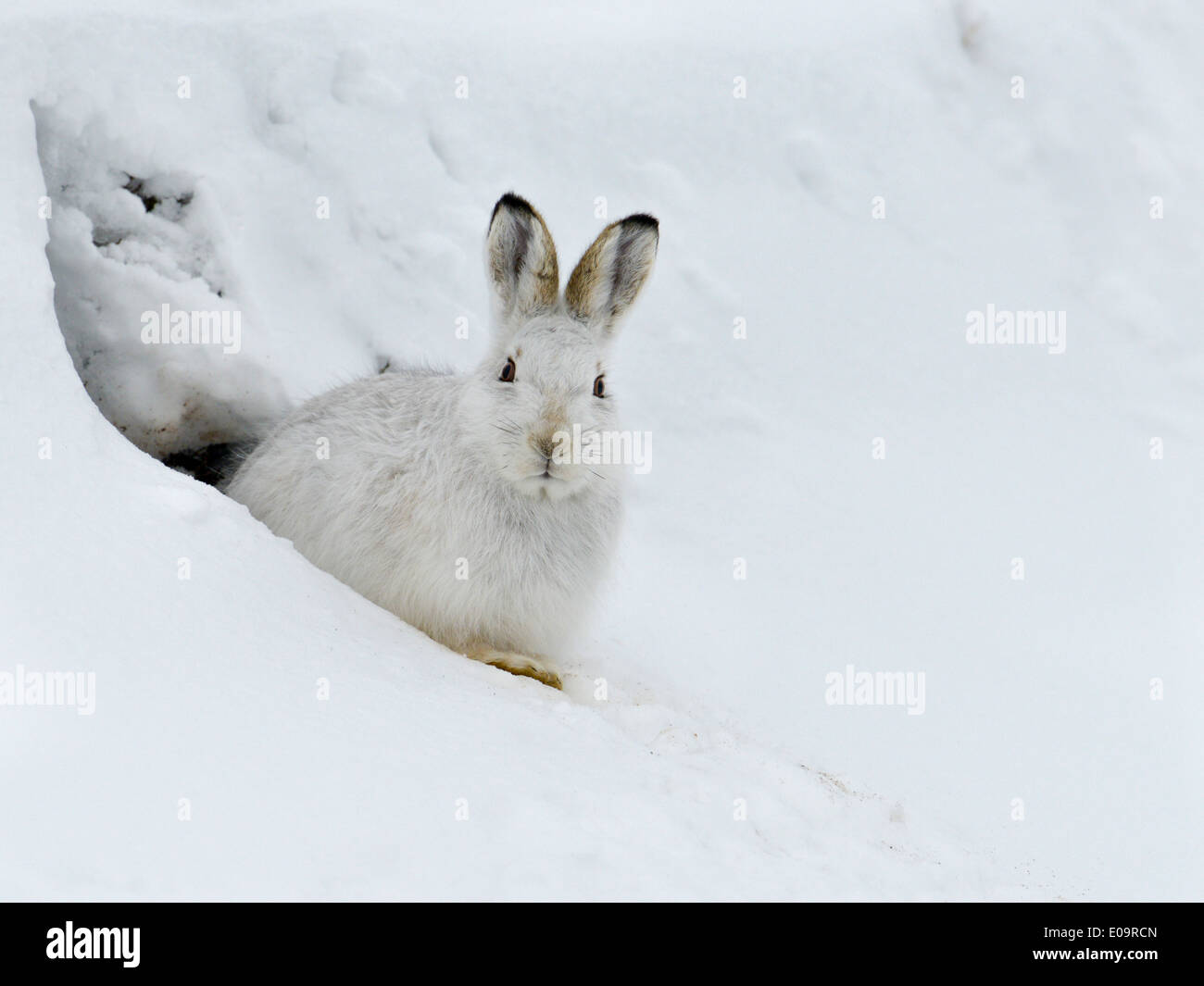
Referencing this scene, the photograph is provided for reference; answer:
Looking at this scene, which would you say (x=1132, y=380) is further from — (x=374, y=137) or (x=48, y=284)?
(x=48, y=284)

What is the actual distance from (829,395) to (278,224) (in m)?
3.21

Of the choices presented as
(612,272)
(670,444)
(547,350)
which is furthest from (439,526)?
(670,444)

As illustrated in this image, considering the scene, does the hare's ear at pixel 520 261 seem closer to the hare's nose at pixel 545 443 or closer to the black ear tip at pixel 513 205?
the black ear tip at pixel 513 205

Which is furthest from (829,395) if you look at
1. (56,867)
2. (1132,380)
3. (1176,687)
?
(56,867)

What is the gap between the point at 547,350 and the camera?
4.96 metres

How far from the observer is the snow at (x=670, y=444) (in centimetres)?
338

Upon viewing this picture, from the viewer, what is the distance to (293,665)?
12.7 ft

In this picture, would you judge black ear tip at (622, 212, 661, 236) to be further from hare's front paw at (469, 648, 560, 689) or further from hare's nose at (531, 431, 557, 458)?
hare's front paw at (469, 648, 560, 689)

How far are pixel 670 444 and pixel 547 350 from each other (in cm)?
237

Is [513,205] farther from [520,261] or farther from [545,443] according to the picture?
[545,443]

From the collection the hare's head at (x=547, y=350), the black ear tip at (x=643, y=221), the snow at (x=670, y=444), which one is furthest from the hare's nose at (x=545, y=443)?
the black ear tip at (x=643, y=221)

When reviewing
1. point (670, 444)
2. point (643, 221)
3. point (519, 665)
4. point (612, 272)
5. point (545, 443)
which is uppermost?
point (643, 221)

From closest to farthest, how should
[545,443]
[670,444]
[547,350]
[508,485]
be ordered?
[545,443]
[547,350]
[508,485]
[670,444]

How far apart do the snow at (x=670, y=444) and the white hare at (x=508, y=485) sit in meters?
0.37
